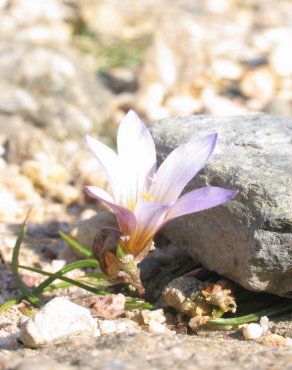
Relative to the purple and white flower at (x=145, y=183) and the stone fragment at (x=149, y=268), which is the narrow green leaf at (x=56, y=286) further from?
the purple and white flower at (x=145, y=183)

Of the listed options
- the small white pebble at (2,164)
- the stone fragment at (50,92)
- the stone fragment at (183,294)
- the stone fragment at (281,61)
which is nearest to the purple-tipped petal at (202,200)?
the stone fragment at (183,294)

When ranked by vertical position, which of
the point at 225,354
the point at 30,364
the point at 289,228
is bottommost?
the point at 225,354

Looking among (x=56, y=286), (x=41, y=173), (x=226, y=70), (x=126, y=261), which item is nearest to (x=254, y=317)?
Result: (x=126, y=261)

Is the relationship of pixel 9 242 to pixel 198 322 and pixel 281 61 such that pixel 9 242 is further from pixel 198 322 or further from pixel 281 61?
pixel 281 61

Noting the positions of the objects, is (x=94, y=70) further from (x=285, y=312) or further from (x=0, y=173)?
(x=285, y=312)

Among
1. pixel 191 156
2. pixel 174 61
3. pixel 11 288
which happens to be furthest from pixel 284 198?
pixel 174 61
